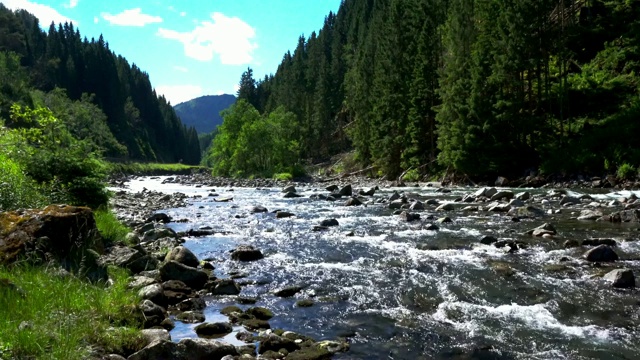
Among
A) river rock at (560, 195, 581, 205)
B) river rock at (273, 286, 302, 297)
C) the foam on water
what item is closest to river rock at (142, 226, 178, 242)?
river rock at (273, 286, 302, 297)

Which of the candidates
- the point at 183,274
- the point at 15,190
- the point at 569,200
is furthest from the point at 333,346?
the point at 569,200

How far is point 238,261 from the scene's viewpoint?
1283 centimetres

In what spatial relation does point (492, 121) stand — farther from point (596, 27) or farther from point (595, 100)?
point (596, 27)

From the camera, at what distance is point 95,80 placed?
138875 mm

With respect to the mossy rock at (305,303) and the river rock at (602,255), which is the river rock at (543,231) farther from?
the mossy rock at (305,303)

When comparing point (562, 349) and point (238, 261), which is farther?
point (238, 261)

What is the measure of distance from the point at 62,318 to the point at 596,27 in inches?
1983

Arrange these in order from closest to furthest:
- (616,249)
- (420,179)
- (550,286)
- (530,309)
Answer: (530,309) → (550,286) → (616,249) → (420,179)

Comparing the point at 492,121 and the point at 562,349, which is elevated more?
the point at 492,121

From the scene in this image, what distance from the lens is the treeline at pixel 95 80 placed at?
399ft

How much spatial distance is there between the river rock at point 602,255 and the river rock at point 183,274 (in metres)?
9.76

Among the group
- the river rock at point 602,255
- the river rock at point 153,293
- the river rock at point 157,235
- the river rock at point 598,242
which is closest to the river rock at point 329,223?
the river rock at point 157,235

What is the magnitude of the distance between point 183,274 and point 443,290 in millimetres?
5849

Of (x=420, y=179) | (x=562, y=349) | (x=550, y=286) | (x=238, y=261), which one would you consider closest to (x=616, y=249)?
(x=550, y=286)
